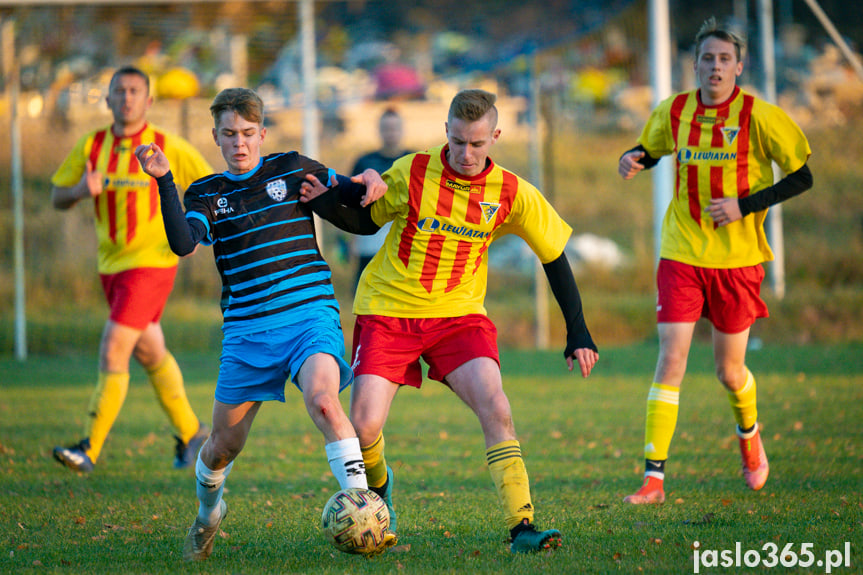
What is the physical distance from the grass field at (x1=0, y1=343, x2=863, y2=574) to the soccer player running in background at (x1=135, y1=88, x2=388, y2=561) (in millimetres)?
576

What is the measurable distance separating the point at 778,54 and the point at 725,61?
14855mm

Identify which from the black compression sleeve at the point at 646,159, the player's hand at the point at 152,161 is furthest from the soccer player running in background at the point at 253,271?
the black compression sleeve at the point at 646,159

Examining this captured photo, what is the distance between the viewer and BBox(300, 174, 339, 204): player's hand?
4.09 m

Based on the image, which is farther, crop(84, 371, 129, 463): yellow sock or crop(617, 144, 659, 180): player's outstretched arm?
crop(84, 371, 129, 463): yellow sock

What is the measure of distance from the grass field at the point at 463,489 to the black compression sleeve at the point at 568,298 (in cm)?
87

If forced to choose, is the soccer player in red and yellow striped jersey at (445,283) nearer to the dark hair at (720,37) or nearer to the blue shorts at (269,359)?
the blue shorts at (269,359)

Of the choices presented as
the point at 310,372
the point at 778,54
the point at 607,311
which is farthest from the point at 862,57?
the point at 310,372

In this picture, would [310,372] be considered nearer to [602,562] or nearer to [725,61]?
[602,562]

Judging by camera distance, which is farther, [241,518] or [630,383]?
[630,383]

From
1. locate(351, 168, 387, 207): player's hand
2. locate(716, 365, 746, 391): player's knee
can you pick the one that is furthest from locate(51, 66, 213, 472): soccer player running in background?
locate(716, 365, 746, 391): player's knee

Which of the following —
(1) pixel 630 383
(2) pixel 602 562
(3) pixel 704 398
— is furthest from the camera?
(1) pixel 630 383

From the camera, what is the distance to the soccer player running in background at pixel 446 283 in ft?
13.5

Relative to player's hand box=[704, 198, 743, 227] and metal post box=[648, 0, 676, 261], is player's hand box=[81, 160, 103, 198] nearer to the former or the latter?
player's hand box=[704, 198, 743, 227]

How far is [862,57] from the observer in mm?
15805
